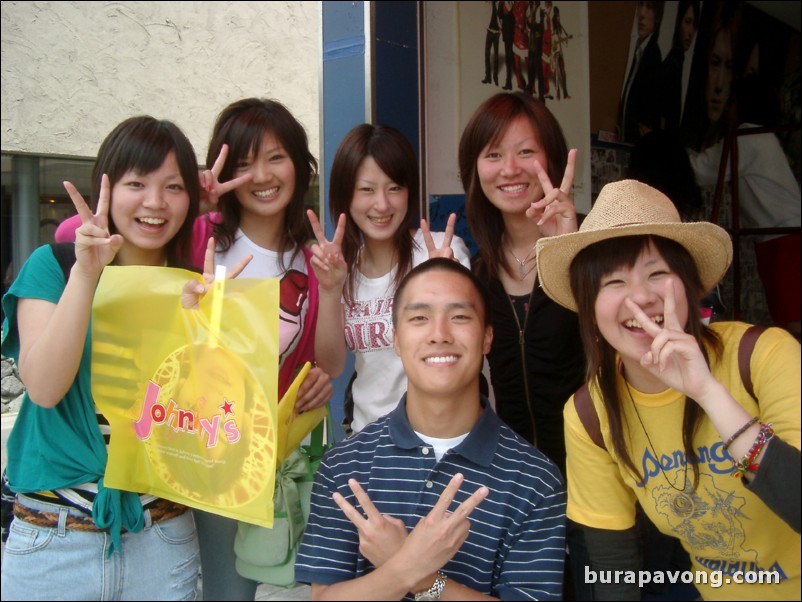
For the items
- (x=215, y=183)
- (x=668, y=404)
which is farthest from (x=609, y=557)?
(x=215, y=183)

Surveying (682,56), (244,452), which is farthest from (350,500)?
(682,56)

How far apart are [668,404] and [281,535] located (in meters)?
1.04

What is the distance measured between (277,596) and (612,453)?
2247 millimetres

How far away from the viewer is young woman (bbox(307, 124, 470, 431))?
7.54 ft

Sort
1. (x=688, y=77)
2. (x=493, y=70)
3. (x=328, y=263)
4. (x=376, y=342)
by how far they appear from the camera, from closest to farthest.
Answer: (x=328, y=263), (x=376, y=342), (x=493, y=70), (x=688, y=77)

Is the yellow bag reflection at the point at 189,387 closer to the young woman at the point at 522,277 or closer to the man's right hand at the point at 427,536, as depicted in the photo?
the man's right hand at the point at 427,536

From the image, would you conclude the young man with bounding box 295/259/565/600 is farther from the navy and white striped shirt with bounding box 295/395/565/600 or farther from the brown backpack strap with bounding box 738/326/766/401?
the brown backpack strap with bounding box 738/326/766/401

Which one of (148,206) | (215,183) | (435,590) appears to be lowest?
(435,590)

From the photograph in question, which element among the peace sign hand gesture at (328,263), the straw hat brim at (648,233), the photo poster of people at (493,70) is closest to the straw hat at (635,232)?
the straw hat brim at (648,233)

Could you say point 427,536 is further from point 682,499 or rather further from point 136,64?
point 136,64

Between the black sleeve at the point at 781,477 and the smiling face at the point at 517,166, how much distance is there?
1.09 meters

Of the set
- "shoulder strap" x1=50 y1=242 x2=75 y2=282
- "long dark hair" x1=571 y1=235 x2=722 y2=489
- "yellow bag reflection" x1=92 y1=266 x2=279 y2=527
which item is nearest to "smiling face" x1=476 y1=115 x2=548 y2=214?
"long dark hair" x1=571 y1=235 x2=722 y2=489

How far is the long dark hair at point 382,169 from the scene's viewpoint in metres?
2.36

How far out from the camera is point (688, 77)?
176 inches
